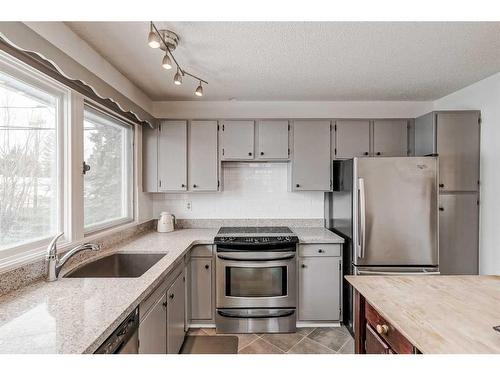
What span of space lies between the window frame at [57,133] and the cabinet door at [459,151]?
314cm

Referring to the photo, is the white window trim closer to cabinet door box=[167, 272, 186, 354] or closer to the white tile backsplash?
cabinet door box=[167, 272, 186, 354]

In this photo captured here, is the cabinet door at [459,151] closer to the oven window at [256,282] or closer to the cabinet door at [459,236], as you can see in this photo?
the cabinet door at [459,236]

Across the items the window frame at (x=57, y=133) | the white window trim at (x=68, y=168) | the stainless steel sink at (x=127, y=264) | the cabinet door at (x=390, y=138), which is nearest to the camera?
the window frame at (x=57, y=133)

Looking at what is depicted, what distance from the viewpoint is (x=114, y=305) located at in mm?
1101

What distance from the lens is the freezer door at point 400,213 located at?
2.20 metres

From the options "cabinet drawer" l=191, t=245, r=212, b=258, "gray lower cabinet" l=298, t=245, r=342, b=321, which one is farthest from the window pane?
"gray lower cabinet" l=298, t=245, r=342, b=321

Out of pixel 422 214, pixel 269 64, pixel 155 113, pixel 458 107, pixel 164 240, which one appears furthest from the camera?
pixel 155 113

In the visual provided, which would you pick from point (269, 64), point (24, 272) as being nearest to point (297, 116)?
point (269, 64)

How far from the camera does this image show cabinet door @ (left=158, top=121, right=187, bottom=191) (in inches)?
109

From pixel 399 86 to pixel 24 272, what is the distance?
3.28 metres

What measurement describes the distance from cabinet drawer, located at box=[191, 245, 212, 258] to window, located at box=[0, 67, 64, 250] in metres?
1.12

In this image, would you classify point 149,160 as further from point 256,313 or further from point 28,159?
point 256,313

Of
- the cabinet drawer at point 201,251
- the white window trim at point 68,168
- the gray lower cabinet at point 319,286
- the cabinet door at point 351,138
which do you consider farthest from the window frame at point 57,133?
the cabinet door at point 351,138
